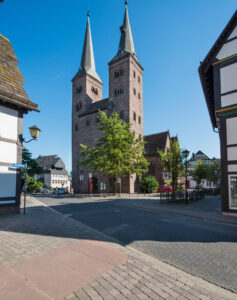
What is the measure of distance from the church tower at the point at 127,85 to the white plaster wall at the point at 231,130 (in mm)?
22991

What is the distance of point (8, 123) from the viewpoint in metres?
9.51

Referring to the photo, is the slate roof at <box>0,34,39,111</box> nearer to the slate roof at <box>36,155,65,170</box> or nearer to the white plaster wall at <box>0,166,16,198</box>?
the white plaster wall at <box>0,166,16,198</box>

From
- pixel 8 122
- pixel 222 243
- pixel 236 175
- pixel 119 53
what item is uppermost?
pixel 119 53

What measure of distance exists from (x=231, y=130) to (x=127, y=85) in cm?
2778

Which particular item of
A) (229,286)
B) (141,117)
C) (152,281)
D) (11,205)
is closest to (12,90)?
(11,205)

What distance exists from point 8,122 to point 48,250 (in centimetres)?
752

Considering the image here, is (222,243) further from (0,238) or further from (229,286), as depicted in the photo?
(0,238)

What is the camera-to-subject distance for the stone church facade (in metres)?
35.4

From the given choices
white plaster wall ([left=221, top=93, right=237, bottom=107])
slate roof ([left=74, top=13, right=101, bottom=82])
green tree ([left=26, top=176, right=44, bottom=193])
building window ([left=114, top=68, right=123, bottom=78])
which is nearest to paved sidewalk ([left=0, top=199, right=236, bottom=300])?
white plaster wall ([left=221, top=93, right=237, bottom=107])

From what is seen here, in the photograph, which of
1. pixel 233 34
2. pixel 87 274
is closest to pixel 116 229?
pixel 87 274

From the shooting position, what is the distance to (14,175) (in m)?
9.55

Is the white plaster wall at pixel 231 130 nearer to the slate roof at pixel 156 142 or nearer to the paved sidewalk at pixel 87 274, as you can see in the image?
the paved sidewalk at pixel 87 274

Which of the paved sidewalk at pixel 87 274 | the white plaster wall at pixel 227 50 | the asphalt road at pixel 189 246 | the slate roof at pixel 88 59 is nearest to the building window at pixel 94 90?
the slate roof at pixel 88 59

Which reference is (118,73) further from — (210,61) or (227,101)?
(227,101)
